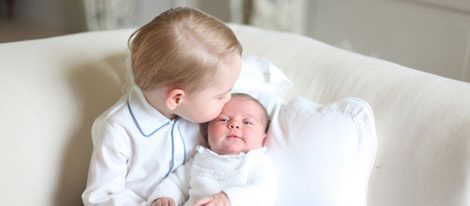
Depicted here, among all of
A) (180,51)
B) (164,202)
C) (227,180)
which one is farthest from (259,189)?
(180,51)

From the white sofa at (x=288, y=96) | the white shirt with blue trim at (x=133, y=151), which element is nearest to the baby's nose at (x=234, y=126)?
the white shirt with blue trim at (x=133, y=151)

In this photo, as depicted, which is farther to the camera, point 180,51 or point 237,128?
point 237,128

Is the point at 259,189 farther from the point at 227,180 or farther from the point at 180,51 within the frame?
the point at 180,51

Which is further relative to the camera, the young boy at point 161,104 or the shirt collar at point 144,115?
the shirt collar at point 144,115

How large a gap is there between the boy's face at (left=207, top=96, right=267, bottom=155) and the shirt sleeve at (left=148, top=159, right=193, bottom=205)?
74 mm

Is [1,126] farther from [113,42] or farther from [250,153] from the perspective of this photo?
[250,153]

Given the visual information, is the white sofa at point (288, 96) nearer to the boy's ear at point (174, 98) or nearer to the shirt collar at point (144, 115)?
the shirt collar at point (144, 115)

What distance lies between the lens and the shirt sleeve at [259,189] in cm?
104

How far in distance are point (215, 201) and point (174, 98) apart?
0.19 metres

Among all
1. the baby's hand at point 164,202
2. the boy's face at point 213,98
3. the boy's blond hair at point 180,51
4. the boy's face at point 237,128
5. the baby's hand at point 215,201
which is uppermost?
the boy's blond hair at point 180,51

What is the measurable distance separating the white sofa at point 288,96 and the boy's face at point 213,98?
0.25 meters

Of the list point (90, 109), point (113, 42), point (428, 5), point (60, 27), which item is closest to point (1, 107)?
point (90, 109)

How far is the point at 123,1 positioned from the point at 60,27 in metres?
A: 0.86

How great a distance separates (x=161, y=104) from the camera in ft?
3.60
